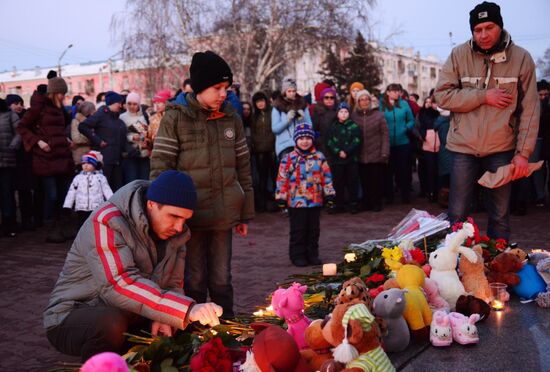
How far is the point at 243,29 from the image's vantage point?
27.4m

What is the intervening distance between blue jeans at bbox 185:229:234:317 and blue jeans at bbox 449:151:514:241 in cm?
203

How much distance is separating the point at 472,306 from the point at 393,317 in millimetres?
807

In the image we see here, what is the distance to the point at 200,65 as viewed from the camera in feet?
13.1

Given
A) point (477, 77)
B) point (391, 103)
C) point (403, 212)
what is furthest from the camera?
point (391, 103)

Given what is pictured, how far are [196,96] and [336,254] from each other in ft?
11.5

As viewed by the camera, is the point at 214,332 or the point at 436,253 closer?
the point at 214,332

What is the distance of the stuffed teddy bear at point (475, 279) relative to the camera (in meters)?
4.03

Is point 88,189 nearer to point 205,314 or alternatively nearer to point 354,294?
point 205,314

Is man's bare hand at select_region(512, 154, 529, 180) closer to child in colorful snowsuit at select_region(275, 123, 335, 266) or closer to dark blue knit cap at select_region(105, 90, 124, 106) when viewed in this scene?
child in colorful snowsuit at select_region(275, 123, 335, 266)

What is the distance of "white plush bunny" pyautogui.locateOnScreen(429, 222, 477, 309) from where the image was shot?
3.87 metres

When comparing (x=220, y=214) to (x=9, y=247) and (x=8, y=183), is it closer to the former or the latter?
(x=9, y=247)

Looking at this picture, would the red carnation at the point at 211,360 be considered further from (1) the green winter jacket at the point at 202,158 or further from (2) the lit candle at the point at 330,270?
(2) the lit candle at the point at 330,270

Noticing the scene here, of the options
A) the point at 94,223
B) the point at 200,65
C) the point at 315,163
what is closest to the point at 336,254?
the point at 315,163

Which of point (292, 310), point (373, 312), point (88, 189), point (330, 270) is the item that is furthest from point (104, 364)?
point (88, 189)
